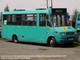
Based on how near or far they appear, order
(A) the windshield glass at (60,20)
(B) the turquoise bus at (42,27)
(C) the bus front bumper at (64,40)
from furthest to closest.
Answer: (A) the windshield glass at (60,20)
(B) the turquoise bus at (42,27)
(C) the bus front bumper at (64,40)

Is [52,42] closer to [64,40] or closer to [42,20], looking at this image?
[64,40]

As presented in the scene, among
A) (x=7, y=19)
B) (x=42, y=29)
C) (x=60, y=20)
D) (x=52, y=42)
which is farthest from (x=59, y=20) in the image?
(x=7, y=19)

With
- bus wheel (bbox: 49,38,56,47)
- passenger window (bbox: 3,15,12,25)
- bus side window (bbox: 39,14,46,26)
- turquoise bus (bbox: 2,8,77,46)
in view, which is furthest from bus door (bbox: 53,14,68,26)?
passenger window (bbox: 3,15,12,25)

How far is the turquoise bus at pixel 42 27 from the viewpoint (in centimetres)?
2062

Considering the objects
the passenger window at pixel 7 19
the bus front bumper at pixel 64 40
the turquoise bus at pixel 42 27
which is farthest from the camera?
the passenger window at pixel 7 19

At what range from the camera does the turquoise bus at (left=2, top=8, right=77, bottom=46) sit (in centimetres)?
2062

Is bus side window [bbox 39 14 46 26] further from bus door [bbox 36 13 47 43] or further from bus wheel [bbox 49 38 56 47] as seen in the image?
bus wheel [bbox 49 38 56 47]

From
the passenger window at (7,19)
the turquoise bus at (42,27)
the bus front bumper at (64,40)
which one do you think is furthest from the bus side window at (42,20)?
the passenger window at (7,19)

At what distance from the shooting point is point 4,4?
4203 centimetres

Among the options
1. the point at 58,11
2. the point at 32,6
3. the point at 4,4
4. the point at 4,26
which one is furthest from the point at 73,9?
the point at 58,11

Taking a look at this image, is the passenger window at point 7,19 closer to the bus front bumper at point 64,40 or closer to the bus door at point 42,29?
the bus door at point 42,29

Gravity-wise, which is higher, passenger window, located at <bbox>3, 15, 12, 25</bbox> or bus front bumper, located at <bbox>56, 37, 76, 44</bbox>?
passenger window, located at <bbox>3, 15, 12, 25</bbox>

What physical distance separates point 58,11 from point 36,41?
2.60m

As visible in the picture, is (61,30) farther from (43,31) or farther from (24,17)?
(24,17)
